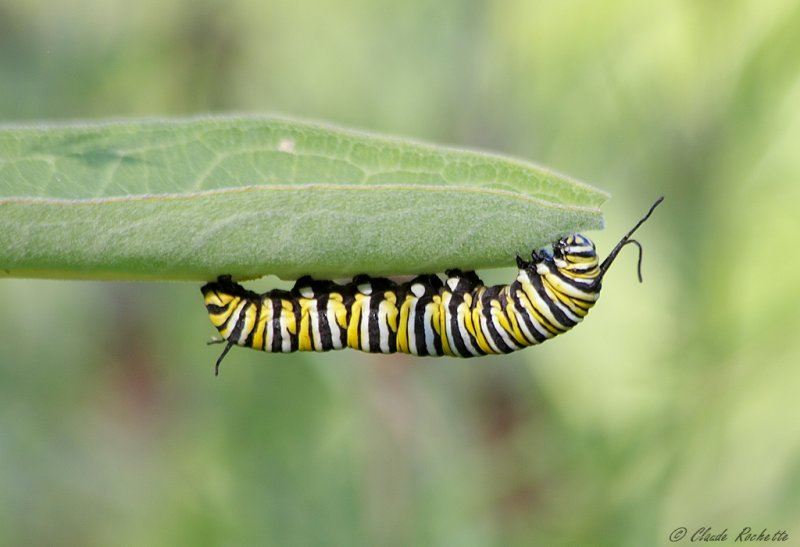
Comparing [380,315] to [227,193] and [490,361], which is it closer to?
[490,361]

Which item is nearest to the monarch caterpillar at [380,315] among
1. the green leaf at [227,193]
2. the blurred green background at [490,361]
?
the blurred green background at [490,361]

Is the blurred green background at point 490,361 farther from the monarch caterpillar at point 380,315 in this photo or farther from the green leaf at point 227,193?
the green leaf at point 227,193

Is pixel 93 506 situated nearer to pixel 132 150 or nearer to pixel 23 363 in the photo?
pixel 23 363

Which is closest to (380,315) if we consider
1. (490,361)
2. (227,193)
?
(490,361)

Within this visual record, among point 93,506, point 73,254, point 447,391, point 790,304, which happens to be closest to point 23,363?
point 93,506

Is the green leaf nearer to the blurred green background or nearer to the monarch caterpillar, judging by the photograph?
the monarch caterpillar

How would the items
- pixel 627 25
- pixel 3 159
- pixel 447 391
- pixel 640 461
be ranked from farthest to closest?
pixel 627 25, pixel 447 391, pixel 640 461, pixel 3 159

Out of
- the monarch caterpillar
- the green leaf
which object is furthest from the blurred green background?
the green leaf
